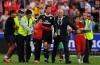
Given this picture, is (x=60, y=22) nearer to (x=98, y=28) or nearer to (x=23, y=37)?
(x=23, y=37)

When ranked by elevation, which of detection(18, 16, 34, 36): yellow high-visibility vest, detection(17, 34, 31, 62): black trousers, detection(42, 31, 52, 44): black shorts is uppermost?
detection(18, 16, 34, 36): yellow high-visibility vest

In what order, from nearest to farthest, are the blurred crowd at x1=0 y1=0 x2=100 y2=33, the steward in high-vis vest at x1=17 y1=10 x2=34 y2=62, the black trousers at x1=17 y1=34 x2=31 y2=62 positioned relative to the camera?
the steward in high-vis vest at x1=17 y1=10 x2=34 y2=62 → the black trousers at x1=17 y1=34 x2=31 y2=62 → the blurred crowd at x1=0 y1=0 x2=100 y2=33

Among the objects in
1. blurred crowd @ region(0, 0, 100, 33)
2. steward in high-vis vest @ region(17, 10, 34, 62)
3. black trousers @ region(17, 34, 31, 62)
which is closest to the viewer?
steward in high-vis vest @ region(17, 10, 34, 62)

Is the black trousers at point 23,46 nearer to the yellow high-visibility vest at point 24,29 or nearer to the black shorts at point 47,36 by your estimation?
the yellow high-visibility vest at point 24,29

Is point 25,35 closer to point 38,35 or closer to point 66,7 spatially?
point 38,35

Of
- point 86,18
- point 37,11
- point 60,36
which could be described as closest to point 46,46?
point 60,36

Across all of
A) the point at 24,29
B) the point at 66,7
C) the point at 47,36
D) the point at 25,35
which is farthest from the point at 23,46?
the point at 66,7

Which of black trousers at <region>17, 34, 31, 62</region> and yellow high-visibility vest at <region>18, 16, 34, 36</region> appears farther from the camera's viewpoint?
black trousers at <region>17, 34, 31, 62</region>

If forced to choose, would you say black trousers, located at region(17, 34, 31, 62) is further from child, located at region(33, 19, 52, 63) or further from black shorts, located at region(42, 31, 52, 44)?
black shorts, located at region(42, 31, 52, 44)

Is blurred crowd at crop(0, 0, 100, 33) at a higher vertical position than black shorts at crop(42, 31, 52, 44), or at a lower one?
higher

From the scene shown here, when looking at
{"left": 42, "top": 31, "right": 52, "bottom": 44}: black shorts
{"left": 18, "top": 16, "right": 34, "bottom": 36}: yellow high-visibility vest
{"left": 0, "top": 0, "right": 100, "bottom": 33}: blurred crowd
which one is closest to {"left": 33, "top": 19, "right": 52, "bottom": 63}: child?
{"left": 42, "top": 31, "right": 52, "bottom": 44}: black shorts

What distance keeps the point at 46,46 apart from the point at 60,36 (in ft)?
2.52

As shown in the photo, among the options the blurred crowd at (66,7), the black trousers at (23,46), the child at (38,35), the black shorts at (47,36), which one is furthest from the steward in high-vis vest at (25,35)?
the blurred crowd at (66,7)

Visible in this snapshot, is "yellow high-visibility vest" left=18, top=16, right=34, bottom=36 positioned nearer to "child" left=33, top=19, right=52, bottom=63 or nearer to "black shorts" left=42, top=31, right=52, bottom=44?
"child" left=33, top=19, right=52, bottom=63
